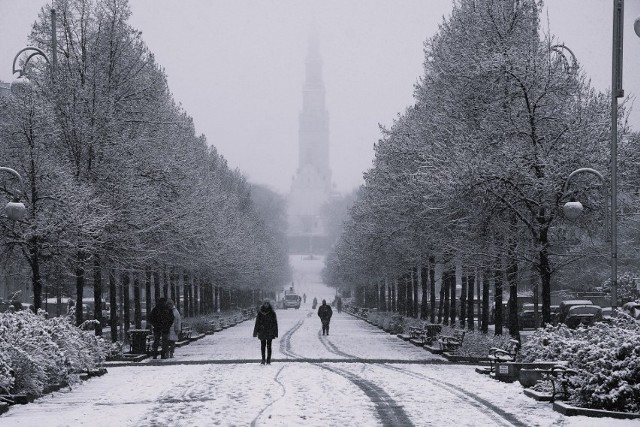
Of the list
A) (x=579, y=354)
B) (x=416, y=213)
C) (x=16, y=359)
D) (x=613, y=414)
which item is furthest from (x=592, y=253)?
(x=16, y=359)

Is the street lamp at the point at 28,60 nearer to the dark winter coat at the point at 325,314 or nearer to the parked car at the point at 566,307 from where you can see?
the dark winter coat at the point at 325,314

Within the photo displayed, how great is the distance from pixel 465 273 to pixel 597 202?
6.27 meters

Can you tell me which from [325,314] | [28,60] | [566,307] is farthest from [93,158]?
[566,307]

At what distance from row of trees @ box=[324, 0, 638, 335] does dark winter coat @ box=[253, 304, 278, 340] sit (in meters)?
5.14

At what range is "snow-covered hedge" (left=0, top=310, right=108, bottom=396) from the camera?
689 inches

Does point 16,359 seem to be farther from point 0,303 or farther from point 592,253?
point 0,303

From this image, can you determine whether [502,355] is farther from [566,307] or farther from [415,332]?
[566,307]

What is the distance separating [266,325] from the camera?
26.8m

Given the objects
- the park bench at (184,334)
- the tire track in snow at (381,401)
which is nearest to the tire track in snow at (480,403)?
the tire track in snow at (381,401)

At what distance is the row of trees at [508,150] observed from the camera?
27.0 m

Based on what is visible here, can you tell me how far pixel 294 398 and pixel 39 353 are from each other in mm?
4623

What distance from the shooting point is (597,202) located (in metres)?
27.7

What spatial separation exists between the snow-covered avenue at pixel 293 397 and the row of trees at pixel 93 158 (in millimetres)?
4373

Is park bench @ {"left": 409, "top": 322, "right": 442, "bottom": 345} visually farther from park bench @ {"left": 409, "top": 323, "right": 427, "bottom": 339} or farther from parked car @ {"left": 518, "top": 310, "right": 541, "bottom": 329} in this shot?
parked car @ {"left": 518, "top": 310, "right": 541, "bottom": 329}
